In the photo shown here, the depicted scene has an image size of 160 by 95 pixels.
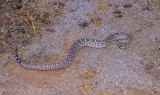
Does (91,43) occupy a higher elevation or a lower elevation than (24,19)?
lower

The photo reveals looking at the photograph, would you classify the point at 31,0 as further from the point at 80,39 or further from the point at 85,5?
the point at 80,39

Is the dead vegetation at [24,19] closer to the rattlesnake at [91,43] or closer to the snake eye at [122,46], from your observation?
the rattlesnake at [91,43]

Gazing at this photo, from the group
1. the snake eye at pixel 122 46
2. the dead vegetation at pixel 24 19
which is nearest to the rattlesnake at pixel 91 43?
the snake eye at pixel 122 46

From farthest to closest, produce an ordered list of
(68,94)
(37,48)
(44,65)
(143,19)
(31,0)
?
(31,0), (143,19), (37,48), (44,65), (68,94)

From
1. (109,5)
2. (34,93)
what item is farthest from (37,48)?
(109,5)

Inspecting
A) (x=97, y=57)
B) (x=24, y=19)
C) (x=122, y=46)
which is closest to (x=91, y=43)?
(x=97, y=57)

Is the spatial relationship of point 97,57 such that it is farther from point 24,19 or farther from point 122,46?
point 24,19
